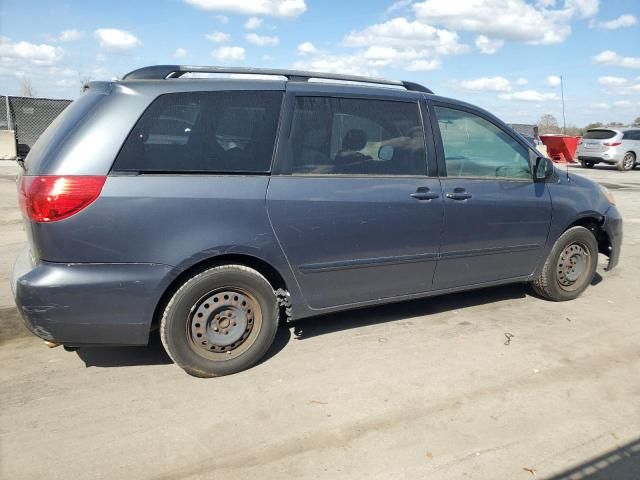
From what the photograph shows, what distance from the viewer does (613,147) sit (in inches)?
777

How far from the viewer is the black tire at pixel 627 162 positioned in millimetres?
19875

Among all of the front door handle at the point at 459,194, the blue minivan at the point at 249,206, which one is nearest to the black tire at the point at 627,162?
the blue minivan at the point at 249,206

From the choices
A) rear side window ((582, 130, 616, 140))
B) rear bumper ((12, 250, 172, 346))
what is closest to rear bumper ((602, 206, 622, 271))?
rear bumper ((12, 250, 172, 346))

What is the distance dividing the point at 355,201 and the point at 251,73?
1.14 metres

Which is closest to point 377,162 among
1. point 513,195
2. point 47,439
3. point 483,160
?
point 483,160

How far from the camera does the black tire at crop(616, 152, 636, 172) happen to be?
19.9 m

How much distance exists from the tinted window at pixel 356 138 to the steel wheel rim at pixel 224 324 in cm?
93

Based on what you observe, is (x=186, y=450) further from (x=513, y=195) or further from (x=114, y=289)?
(x=513, y=195)

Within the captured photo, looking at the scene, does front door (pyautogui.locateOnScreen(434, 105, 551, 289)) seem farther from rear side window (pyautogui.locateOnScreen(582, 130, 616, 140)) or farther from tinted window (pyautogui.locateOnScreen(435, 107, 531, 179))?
rear side window (pyautogui.locateOnScreen(582, 130, 616, 140))

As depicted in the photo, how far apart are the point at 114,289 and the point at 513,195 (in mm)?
3124

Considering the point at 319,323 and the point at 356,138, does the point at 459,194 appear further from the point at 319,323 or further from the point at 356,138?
the point at 319,323

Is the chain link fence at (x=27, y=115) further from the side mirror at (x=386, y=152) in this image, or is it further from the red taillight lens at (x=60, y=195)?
the side mirror at (x=386, y=152)

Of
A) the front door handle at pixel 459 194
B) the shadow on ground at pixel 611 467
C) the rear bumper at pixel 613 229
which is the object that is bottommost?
the shadow on ground at pixel 611 467

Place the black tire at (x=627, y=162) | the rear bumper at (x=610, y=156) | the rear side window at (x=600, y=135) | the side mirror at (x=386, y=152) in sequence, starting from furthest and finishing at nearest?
the rear side window at (x=600, y=135) < the black tire at (x=627, y=162) < the rear bumper at (x=610, y=156) < the side mirror at (x=386, y=152)
